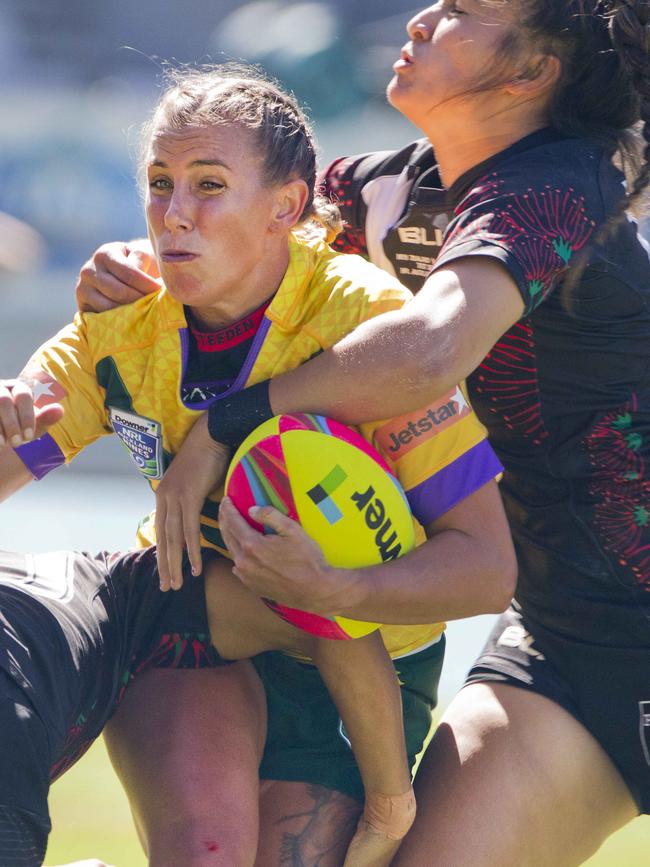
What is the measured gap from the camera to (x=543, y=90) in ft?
9.37

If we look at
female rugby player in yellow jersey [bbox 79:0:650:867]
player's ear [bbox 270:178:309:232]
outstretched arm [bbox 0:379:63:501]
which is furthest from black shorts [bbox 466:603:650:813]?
outstretched arm [bbox 0:379:63:501]

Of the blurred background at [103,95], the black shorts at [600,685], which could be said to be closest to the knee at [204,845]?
the black shorts at [600,685]

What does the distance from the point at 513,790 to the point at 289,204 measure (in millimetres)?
1397

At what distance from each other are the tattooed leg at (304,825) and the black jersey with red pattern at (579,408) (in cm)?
69

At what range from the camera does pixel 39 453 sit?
2691 millimetres

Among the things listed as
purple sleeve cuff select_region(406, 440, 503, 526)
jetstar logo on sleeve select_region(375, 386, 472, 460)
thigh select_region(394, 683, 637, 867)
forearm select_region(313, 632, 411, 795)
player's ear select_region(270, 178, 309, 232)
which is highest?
player's ear select_region(270, 178, 309, 232)

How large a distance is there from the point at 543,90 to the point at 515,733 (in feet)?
4.92

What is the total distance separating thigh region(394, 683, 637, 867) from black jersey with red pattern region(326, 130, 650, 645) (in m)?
0.24

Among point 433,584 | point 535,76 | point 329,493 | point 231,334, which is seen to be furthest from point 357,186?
point 433,584

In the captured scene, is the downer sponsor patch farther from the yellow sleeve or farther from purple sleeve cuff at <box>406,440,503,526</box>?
purple sleeve cuff at <box>406,440,503,526</box>

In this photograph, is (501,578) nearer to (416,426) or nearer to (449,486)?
(449,486)

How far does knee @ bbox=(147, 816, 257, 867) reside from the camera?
2.33 m

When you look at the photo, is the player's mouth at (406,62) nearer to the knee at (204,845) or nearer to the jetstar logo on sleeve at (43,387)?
the jetstar logo on sleeve at (43,387)

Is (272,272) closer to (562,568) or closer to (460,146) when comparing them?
(460,146)
